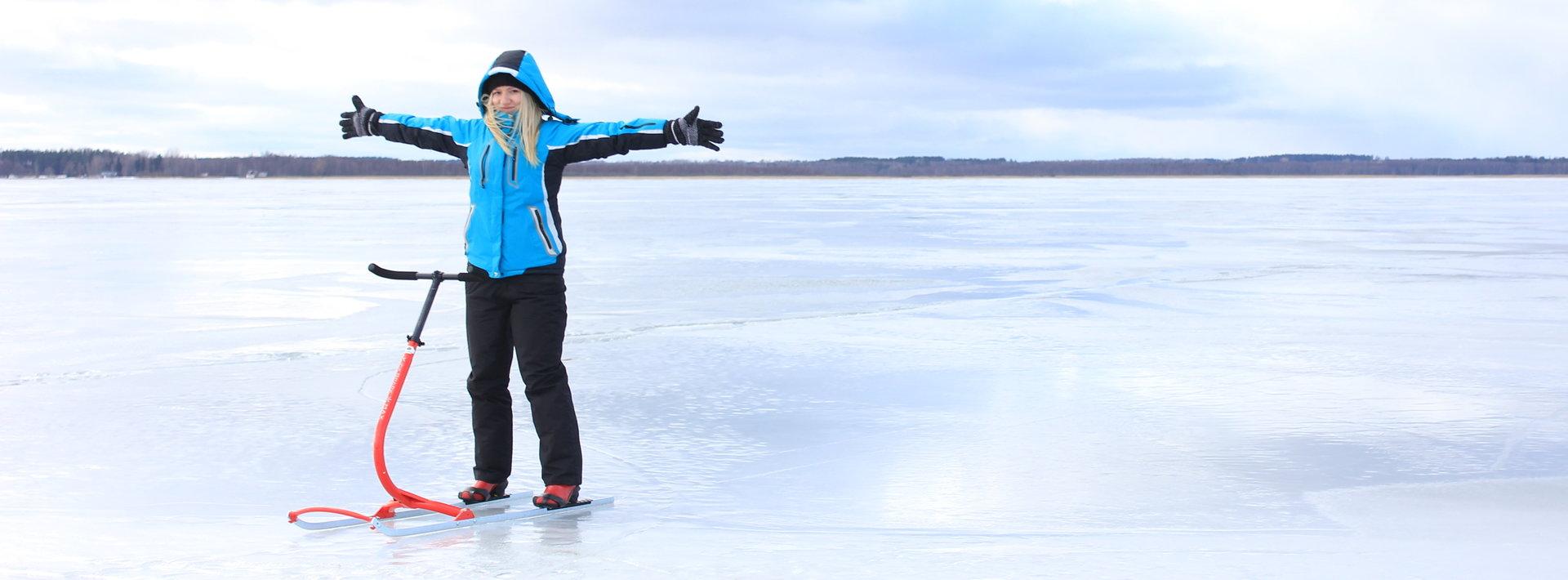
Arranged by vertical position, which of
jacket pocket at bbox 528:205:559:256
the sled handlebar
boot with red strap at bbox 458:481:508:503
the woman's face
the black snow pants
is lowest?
boot with red strap at bbox 458:481:508:503

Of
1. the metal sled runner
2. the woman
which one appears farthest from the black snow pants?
the metal sled runner

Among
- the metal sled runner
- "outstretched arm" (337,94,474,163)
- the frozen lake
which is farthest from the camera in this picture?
"outstretched arm" (337,94,474,163)

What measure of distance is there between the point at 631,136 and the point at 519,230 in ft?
1.26

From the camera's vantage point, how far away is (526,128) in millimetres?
3570

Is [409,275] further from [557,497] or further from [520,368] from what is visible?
[557,497]

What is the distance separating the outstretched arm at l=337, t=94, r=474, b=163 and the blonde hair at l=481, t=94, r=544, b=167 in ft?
0.39

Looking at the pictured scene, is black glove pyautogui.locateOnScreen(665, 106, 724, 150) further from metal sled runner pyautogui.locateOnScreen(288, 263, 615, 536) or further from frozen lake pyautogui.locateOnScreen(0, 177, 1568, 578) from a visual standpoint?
frozen lake pyautogui.locateOnScreen(0, 177, 1568, 578)

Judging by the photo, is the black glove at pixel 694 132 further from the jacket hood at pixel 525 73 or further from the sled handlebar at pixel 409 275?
the sled handlebar at pixel 409 275

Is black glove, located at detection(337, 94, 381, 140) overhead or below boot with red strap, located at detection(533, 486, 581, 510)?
overhead

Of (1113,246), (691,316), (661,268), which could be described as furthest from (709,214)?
(691,316)

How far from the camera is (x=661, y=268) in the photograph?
1281cm

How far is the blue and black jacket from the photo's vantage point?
11.8 ft

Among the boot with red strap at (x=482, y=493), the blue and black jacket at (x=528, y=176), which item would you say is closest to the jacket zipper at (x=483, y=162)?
the blue and black jacket at (x=528, y=176)

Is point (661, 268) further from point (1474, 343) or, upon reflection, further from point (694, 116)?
point (694, 116)
